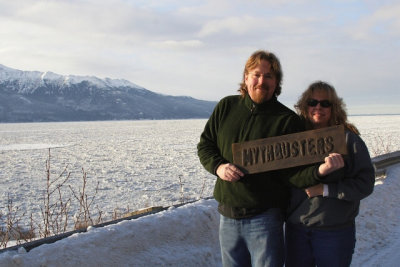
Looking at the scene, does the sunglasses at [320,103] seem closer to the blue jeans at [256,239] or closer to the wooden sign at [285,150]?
the wooden sign at [285,150]

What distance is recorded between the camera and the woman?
92.7 inches

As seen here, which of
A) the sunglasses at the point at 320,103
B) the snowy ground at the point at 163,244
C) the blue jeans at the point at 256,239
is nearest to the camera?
the blue jeans at the point at 256,239

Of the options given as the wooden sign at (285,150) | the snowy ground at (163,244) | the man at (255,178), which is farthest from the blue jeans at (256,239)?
the snowy ground at (163,244)

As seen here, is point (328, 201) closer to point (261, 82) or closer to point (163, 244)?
point (261, 82)

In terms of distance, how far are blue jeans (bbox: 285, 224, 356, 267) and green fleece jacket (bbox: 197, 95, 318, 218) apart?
218 millimetres

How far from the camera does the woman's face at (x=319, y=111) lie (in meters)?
2.51

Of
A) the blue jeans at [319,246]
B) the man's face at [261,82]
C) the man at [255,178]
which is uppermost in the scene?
the man's face at [261,82]

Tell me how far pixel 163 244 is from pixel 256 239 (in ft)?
4.80

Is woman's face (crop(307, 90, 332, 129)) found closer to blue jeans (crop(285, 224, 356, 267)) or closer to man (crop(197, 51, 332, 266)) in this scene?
man (crop(197, 51, 332, 266))

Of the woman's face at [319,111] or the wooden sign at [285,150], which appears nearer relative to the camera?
the wooden sign at [285,150]

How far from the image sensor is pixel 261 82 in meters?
2.37

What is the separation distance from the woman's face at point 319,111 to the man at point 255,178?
0.48ft

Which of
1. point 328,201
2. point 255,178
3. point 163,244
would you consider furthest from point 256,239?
point 163,244

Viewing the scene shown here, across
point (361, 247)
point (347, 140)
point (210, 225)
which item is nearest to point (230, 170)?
point (347, 140)
